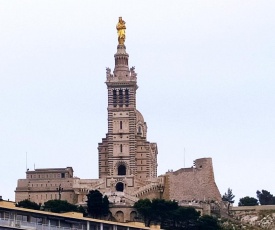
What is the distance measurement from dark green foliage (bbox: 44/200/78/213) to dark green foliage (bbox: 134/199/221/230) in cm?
872

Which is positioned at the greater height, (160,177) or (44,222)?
(160,177)

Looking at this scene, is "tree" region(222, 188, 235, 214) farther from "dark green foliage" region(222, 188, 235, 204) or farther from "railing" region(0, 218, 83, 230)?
"railing" region(0, 218, 83, 230)

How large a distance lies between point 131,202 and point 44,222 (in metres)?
69.5

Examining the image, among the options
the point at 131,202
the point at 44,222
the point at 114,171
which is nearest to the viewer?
the point at 44,222

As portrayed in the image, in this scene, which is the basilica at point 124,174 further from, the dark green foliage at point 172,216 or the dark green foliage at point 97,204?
the dark green foliage at point 172,216

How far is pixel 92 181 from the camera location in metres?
175

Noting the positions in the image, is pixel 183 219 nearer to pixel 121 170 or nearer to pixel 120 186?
pixel 120 186

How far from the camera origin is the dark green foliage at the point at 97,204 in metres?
159

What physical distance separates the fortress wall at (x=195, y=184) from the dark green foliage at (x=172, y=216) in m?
13.1

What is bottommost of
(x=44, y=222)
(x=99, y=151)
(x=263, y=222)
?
(x=44, y=222)

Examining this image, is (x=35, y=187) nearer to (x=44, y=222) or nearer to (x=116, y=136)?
(x=116, y=136)

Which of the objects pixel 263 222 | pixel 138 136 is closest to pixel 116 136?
pixel 138 136

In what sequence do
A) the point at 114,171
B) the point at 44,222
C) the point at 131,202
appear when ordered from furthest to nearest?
the point at 114,171, the point at 131,202, the point at 44,222

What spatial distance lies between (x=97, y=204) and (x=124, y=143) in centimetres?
1796
